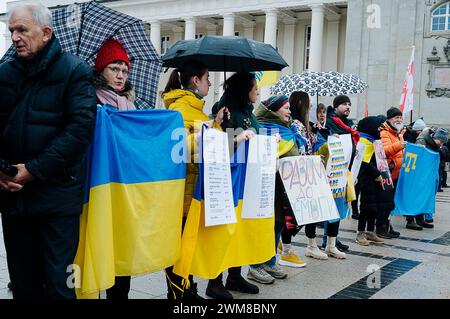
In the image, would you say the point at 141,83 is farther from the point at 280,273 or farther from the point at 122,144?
the point at 280,273

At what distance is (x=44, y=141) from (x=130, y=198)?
733mm

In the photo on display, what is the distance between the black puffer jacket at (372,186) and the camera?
7.36m

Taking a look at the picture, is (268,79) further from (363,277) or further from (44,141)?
(44,141)

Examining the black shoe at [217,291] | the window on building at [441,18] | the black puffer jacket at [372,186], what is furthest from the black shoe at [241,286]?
the window on building at [441,18]

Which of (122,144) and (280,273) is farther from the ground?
(122,144)

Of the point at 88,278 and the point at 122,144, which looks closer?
the point at 88,278

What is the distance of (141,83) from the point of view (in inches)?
168

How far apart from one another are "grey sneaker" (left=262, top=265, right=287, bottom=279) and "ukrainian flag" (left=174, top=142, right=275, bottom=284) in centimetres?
75

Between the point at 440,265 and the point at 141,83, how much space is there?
4455mm

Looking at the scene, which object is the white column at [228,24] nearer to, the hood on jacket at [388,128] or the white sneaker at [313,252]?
the hood on jacket at [388,128]

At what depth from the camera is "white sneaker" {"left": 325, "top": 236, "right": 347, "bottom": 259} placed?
653cm

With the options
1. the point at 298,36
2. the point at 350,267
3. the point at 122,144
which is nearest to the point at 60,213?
the point at 122,144

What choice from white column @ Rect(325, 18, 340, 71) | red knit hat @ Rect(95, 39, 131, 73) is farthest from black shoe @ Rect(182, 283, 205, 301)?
white column @ Rect(325, 18, 340, 71)

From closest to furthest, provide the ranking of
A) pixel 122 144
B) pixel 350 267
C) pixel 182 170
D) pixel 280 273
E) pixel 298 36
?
pixel 122 144, pixel 182 170, pixel 280 273, pixel 350 267, pixel 298 36
